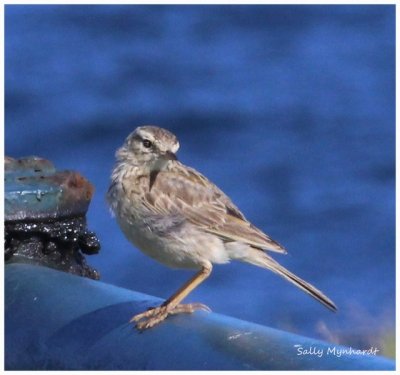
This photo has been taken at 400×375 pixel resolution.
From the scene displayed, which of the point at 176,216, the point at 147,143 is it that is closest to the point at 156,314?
the point at 176,216

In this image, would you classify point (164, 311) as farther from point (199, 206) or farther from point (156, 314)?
point (199, 206)

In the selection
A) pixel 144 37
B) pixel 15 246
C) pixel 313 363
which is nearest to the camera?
pixel 313 363

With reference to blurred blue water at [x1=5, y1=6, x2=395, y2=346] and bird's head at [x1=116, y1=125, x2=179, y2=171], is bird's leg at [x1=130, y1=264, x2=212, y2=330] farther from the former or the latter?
blurred blue water at [x1=5, y1=6, x2=395, y2=346]

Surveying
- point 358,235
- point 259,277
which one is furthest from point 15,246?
point 358,235

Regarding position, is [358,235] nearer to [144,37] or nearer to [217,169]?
[217,169]

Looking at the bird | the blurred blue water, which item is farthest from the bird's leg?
the blurred blue water

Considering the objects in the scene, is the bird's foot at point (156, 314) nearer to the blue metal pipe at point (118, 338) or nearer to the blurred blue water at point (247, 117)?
the blue metal pipe at point (118, 338)

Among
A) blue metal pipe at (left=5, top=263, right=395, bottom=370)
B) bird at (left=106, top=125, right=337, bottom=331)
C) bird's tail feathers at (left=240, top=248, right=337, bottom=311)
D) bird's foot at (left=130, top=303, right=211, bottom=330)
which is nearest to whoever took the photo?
blue metal pipe at (left=5, top=263, right=395, bottom=370)

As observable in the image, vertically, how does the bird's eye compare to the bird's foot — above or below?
above
